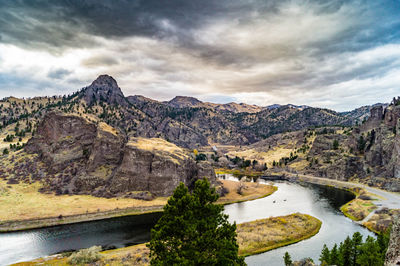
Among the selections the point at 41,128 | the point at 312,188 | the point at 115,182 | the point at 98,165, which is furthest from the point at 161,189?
the point at 312,188

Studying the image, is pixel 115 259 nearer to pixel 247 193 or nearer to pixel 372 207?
pixel 247 193

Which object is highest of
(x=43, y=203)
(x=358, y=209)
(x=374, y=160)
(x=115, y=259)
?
(x=374, y=160)

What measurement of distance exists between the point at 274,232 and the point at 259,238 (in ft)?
25.8

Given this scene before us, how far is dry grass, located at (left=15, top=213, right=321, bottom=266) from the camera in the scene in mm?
62312

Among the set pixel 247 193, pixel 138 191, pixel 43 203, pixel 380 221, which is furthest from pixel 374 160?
pixel 43 203

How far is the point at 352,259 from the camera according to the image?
54.0 m

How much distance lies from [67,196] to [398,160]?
186 meters

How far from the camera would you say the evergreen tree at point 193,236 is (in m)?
26.6

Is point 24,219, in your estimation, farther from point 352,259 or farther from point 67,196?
point 352,259

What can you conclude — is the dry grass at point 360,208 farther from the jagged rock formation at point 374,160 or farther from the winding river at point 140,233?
the jagged rock formation at point 374,160

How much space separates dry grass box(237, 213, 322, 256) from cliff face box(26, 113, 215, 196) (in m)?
50.9

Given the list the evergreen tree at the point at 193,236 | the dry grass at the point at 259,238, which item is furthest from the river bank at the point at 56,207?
the evergreen tree at the point at 193,236

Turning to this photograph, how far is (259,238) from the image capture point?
250 feet

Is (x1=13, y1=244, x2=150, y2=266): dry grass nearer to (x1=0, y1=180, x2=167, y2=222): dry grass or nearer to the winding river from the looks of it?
the winding river
